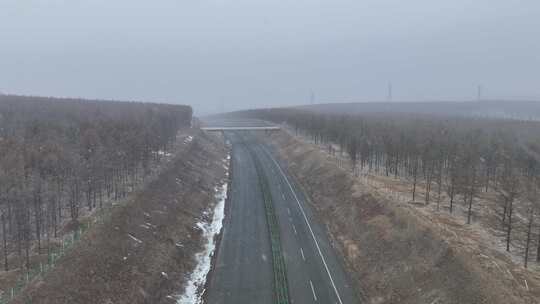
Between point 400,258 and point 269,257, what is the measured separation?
1562cm

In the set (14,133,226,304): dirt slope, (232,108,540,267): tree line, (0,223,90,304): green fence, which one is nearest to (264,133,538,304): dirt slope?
(232,108,540,267): tree line

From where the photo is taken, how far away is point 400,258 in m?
40.4

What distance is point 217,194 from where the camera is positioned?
73.8m

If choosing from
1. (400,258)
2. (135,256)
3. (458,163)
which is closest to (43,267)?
(135,256)

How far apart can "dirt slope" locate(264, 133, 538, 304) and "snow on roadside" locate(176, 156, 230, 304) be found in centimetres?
1680

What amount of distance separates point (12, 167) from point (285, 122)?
14510 centimetres

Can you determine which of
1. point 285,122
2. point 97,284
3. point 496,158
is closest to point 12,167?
point 97,284

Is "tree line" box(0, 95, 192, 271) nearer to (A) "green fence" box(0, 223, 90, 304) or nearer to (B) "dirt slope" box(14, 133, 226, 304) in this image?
(A) "green fence" box(0, 223, 90, 304)

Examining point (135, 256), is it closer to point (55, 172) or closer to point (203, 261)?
point (203, 261)

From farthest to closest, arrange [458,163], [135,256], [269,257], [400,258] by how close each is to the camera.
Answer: [458,163] → [269,257] → [400,258] → [135,256]

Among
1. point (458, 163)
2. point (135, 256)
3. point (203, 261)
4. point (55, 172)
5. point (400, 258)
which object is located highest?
point (458, 163)

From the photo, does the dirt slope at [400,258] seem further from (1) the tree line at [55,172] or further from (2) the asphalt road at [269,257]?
(1) the tree line at [55,172]

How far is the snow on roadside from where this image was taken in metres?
36.6

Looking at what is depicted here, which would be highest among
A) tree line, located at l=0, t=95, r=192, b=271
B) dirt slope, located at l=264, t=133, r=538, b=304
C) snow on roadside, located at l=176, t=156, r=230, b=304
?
tree line, located at l=0, t=95, r=192, b=271
